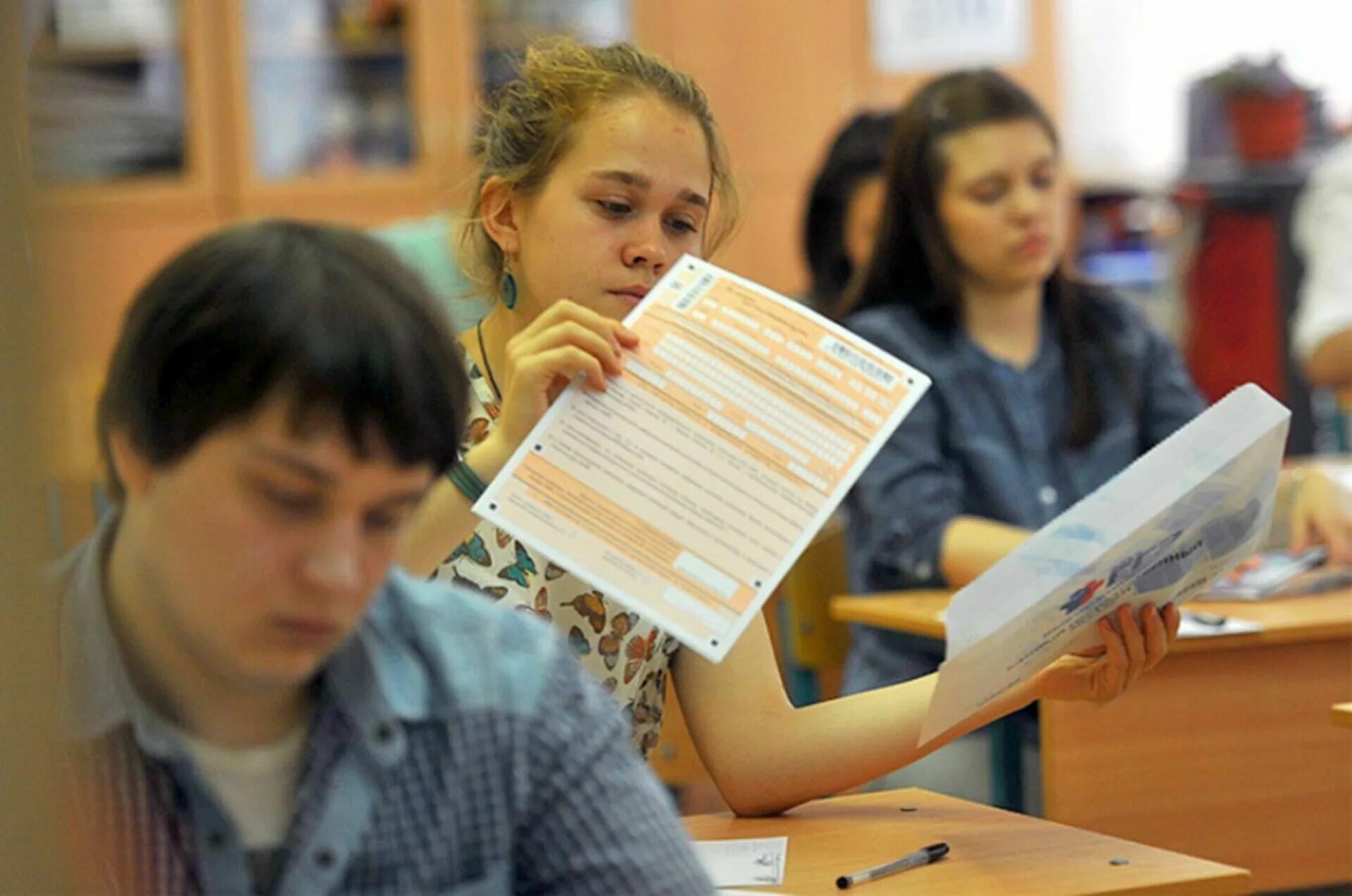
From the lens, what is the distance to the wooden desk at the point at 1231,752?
2.15 meters

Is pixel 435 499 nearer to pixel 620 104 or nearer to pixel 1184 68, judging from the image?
pixel 620 104

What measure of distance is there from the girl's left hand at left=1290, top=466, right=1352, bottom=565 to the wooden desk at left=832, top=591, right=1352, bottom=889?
0.26m

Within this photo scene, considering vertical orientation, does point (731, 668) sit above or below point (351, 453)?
below

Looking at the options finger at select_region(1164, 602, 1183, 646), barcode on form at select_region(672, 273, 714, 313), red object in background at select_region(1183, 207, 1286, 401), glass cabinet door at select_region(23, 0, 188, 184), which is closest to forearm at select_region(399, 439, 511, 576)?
barcode on form at select_region(672, 273, 714, 313)

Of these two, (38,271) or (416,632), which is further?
(416,632)

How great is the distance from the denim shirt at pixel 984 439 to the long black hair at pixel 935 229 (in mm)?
37

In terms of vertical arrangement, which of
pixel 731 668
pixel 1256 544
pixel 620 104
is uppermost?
pixel 620 104

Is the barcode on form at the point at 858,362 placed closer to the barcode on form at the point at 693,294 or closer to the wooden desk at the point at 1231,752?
the barcode on form at the point at 693,294

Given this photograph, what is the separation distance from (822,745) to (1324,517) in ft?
4.33

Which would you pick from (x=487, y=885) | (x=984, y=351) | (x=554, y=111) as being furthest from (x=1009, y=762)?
(x=487, y=885)

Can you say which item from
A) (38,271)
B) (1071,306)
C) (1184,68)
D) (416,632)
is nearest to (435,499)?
(416,632)

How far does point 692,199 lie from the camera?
154cm

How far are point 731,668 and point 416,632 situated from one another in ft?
2.10

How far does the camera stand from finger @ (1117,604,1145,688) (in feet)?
4.52
